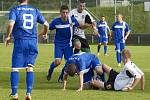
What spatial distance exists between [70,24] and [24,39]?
14.2ft

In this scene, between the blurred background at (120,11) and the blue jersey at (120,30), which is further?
the blurred background at (120,11)

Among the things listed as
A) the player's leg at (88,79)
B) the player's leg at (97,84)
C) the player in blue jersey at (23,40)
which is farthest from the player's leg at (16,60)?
the player's leg at (88,79)

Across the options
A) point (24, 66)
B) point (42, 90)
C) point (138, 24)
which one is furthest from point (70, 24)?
point (138, 24)

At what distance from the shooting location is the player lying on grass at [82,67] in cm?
1267

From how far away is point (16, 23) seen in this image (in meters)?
10.7

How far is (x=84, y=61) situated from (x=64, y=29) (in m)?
2.25

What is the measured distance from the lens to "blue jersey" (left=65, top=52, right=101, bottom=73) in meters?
12.8

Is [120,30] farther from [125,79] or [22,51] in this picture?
[22,51]


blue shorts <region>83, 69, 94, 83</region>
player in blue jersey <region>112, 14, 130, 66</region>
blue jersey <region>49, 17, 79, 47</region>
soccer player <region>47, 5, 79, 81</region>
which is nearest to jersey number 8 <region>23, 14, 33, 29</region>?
blue shorts <region>83, 69, 94, 83</region>

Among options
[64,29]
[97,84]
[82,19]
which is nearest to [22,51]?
[97,84]

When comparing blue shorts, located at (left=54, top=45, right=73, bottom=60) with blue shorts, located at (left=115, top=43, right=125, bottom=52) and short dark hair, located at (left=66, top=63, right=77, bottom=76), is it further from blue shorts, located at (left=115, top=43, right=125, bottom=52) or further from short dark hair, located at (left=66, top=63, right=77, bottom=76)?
blue shorts, located at (left=115, top=43, right=125, bottom=52)

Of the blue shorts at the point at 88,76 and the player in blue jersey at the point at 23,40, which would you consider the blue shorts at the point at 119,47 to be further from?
the player in blue jersey at the point at 23,40

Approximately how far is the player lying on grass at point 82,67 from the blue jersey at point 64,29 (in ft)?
6.17

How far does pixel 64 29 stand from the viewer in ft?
49.1
